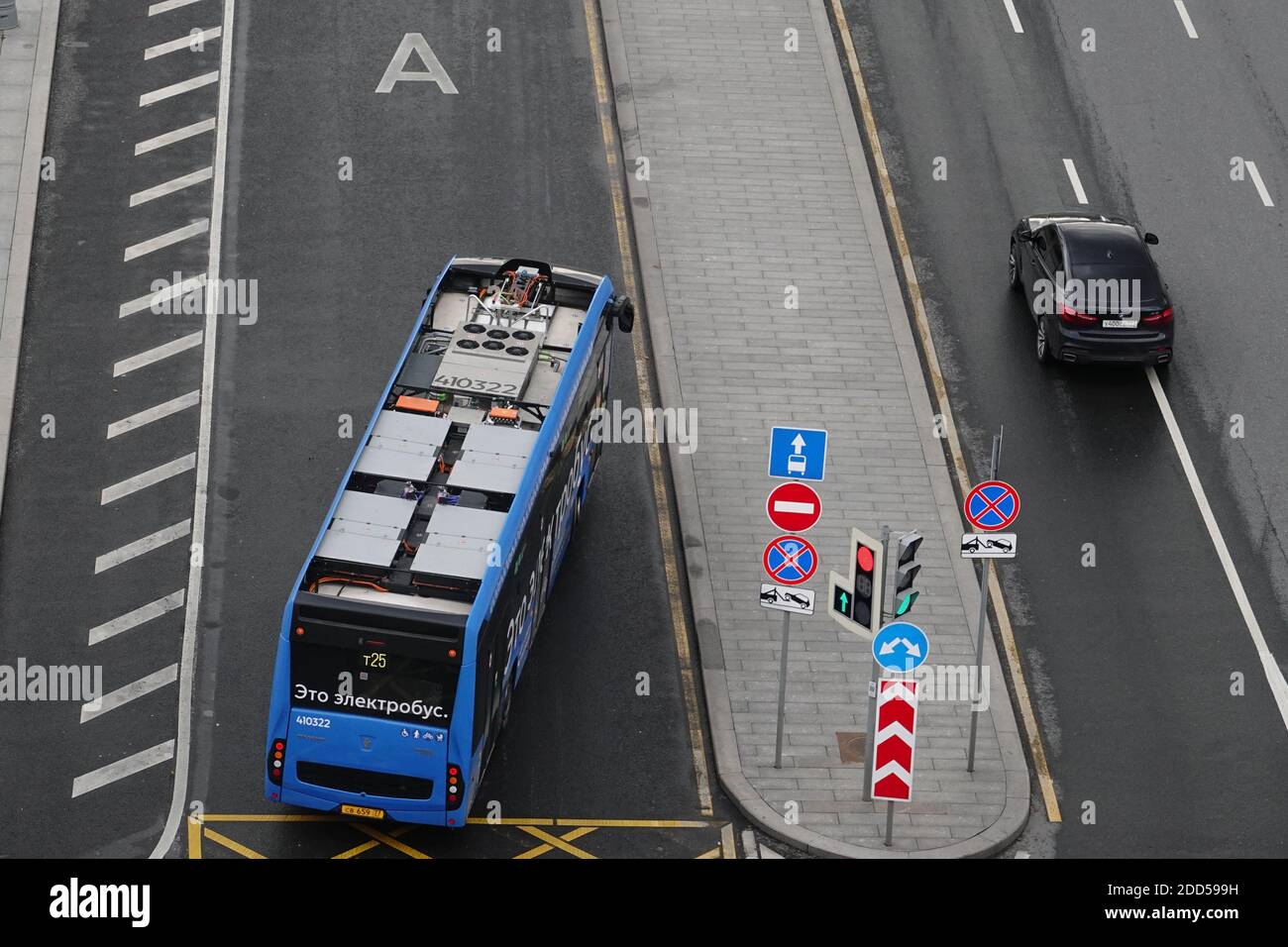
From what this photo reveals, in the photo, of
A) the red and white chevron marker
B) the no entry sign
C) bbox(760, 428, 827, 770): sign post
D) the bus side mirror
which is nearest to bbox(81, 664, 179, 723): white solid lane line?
the bus side mirror

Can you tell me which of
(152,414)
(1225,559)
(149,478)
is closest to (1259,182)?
(1225,559)

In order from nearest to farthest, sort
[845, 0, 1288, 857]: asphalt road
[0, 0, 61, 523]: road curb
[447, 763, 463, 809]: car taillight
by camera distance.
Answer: [447, 763, 463, 809]: car taillight < [845, 0, 1288, 857]: asphalt road < [0, 0, 61, 523]: road curb

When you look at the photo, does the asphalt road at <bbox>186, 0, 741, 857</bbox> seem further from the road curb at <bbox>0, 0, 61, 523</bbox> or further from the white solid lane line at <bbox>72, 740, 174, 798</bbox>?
the road curb at <bbox>0, 0, 61, 523</bbox>

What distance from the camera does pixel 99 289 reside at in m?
37.0

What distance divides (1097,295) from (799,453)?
10.1 m

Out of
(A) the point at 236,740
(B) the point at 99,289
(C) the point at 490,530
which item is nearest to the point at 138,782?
(A) the point at 236,740

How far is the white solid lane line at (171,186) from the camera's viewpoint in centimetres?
3897

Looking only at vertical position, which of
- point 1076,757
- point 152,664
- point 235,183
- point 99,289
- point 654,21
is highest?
point 654,21

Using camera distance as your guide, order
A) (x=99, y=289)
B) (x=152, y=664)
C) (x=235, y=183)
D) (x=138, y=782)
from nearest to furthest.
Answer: (x=138, y=782) < (x=152, y=664) < (x=99, y=289) < (x=235, y=183)

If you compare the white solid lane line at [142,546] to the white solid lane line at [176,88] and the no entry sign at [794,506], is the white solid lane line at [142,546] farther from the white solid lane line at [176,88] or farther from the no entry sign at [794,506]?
the white solid lane line at [176,88]

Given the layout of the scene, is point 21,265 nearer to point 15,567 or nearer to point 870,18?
point 15,567

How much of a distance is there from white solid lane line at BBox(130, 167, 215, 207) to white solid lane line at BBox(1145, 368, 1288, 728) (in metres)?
17.0

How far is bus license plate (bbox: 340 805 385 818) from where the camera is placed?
26.6 m

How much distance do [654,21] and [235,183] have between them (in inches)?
373
